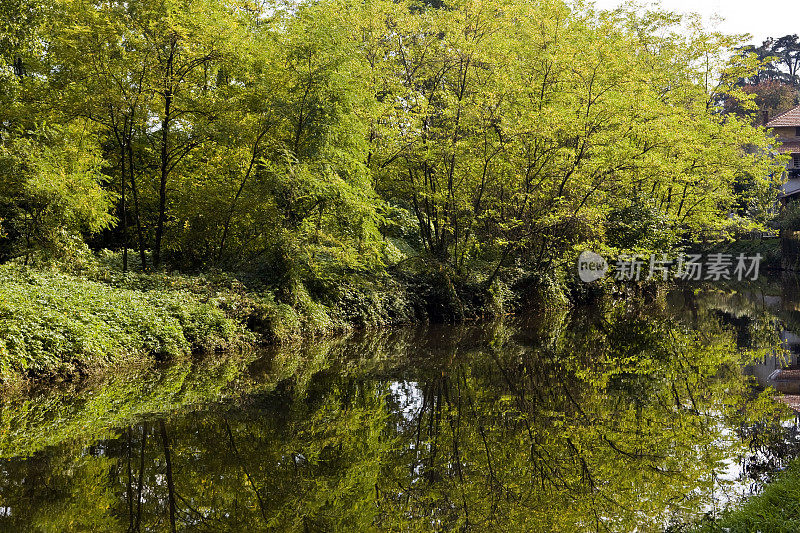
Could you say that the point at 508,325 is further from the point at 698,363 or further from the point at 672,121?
the point at 672,121

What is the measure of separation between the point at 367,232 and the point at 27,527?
12.0 m

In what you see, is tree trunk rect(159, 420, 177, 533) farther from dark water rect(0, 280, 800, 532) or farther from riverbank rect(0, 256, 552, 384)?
riverbank rect(0, 256, 552, 384)


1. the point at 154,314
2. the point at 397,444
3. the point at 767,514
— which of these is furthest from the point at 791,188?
the point at 767,514

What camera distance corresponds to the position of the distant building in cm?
4675

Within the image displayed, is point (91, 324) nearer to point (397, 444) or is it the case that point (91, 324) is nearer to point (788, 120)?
point (397, 444)

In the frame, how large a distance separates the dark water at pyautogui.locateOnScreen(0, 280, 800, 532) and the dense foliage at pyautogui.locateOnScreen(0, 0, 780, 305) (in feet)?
13.5

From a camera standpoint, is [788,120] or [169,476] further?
[788,120]

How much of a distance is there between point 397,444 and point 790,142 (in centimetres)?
5105

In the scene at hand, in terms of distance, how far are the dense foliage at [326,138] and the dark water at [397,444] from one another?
411 centimetres

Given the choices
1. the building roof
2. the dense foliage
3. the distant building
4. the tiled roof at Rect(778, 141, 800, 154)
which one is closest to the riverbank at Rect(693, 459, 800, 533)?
the dense foliage

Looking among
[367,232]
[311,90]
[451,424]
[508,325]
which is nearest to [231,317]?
[367,232]

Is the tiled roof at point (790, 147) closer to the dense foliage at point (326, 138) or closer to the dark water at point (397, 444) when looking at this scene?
the dense foliage at point (326, 138)

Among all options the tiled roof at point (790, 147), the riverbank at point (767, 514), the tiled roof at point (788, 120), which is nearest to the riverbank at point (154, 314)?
the riverbank at point (767, 514)

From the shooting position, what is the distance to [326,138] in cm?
1602
